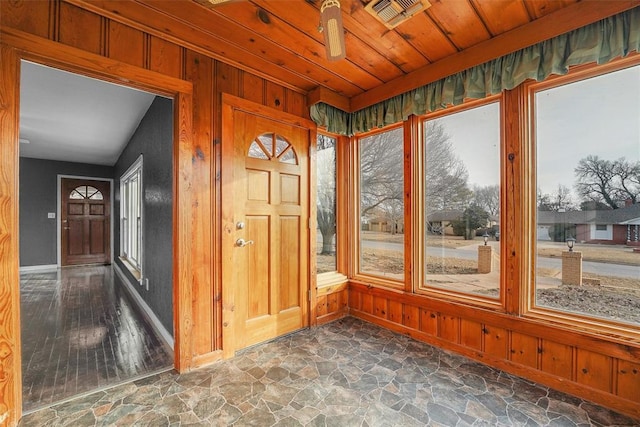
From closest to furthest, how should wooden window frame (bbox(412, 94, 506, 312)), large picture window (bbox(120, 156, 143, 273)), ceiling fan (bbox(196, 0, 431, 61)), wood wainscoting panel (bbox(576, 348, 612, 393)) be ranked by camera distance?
ceiling fan (bbox(196, 0, 431, 61)) < wood wainscoting panel (bbox(576, 348, 612, 393)) < wooden window frame (bbox(412, 94, 506, 312)) < large picture window (bbox(120, 156, 143, 273))

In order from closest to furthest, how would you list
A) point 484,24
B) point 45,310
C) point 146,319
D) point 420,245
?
point 484,24, point 420,245, point 146,319, point 45,310

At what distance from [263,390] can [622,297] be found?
238cm

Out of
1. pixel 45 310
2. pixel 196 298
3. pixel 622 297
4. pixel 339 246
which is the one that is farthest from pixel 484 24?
pixel 45 310

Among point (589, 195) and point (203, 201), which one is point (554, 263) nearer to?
point (589, 195)

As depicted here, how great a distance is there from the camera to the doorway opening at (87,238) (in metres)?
2.21

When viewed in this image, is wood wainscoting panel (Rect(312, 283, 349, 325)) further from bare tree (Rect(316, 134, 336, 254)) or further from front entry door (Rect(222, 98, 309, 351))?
bare tree (Rect(316, 134, 336, 254))

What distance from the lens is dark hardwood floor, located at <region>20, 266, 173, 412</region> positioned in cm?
190

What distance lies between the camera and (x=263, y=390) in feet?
6.05

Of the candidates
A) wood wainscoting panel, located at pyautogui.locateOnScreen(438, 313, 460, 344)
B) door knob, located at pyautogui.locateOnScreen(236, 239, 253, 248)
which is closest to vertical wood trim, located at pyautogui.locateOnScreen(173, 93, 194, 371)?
door knob, located at pyautogui.locateOnScreen(236, 239, 253, 248)

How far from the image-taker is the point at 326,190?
3184 mm

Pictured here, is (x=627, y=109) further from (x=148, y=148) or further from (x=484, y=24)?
(x=148, y=148)

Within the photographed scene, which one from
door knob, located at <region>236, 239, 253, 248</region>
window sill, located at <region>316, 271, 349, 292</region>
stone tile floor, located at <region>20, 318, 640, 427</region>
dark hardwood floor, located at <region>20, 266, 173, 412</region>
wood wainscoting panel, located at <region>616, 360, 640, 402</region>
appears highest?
door knob, located at <region>236, 239, 253, 248</region>

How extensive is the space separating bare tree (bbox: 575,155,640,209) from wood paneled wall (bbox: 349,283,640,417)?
0.90 metres

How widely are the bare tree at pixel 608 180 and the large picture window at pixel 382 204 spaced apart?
134 cm
